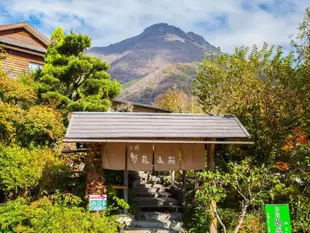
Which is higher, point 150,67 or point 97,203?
point 150,67

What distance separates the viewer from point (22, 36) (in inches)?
828

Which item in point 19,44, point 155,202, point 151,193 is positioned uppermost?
point 19,44

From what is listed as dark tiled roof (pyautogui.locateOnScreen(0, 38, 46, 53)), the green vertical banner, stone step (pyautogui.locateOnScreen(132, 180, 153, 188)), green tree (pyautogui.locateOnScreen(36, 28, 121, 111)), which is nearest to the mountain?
dark tiled roof (pyautogui.locateOnScreen(0, 38, 46, 53))

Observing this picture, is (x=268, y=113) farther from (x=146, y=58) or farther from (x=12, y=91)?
(x=146, y=58)

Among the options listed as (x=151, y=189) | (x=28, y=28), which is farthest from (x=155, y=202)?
(x=28, y=28)

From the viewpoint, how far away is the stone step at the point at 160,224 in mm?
10637

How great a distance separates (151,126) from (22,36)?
15378mm

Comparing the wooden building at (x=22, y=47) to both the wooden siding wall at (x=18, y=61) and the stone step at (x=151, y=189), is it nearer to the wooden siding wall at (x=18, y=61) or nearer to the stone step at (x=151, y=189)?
the wooden siding wall at (x=18, y=61)

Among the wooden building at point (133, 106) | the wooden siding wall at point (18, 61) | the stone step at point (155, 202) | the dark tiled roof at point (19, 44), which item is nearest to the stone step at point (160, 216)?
the stone step at point (155, 202)

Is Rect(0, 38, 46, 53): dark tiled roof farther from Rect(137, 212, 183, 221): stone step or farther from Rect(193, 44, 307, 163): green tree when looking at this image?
Rect(137, 212, 183, 221): stone step

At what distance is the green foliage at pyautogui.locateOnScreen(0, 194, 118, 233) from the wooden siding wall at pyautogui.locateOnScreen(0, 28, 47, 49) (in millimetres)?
14429

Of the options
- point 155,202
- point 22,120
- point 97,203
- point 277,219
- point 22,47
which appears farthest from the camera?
point 22,47

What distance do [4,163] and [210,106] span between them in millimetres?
9268

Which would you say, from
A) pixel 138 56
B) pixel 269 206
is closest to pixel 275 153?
pixel 269 206
